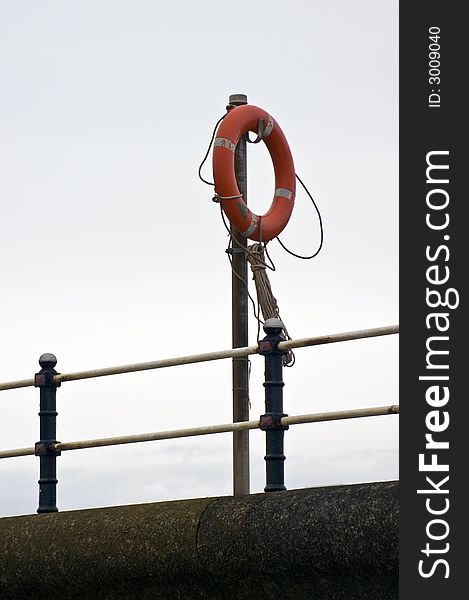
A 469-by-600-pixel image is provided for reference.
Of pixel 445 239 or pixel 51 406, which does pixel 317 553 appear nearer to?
pixel 445 239

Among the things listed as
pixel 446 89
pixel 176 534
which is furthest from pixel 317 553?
pixel 446 89

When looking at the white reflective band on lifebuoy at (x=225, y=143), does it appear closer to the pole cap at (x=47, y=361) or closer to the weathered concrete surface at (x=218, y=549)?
the pole cap at (x=47, y=361)

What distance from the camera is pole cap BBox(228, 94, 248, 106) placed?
10.9 meters

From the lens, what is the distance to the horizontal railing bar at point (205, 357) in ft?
26.5

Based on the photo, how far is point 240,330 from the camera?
1024cm

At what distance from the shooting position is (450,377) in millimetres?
6598

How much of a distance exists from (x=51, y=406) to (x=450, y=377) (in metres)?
3.78

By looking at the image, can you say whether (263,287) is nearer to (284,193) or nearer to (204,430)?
(284,193)

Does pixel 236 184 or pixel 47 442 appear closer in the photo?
pixel 47 442

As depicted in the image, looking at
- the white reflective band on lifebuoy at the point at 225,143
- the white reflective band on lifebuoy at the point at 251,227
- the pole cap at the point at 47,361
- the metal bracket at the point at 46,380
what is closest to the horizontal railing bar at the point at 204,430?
the metal bracket at the point at 46,380

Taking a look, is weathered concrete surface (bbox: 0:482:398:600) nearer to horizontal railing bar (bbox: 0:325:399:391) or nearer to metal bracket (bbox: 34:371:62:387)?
horizontal railing bar (bbox: 0:325:399:391)

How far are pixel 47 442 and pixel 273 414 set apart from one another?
6.21 ft

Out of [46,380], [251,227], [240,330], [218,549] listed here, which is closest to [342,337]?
[218,549]

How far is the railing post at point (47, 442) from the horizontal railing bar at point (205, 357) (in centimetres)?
9
